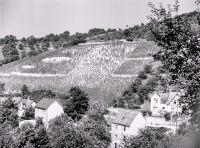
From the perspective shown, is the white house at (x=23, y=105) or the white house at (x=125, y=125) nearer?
the white house at (x=125, y=125)

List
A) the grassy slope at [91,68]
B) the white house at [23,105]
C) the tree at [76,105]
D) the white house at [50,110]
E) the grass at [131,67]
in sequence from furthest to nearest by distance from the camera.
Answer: the grass at [131,67] < the grassy slope at [91,68] < the white house at [23,105] < the tree at [76,105] < the white house at [50,110]

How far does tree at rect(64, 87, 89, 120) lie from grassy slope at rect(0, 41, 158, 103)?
16128 millimetres

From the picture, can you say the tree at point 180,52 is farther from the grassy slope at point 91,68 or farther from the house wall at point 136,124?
the grassy slope at point 91,68

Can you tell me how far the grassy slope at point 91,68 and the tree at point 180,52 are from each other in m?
54.8

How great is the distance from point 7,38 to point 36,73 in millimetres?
53086

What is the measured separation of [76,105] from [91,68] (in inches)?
1607

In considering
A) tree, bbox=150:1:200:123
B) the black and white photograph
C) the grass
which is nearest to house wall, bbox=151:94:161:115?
the black and white photograph

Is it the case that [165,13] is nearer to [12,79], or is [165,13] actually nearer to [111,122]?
[111,122]

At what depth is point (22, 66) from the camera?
95562mm

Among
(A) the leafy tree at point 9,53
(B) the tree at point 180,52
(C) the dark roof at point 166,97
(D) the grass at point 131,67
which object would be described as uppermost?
(B) the tree at point 180,52

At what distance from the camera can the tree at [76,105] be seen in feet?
153

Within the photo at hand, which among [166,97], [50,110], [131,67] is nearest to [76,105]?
[50,110]

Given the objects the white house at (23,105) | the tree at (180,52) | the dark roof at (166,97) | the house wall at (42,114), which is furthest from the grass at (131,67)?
the tree at (180,52)

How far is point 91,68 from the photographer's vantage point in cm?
8819
